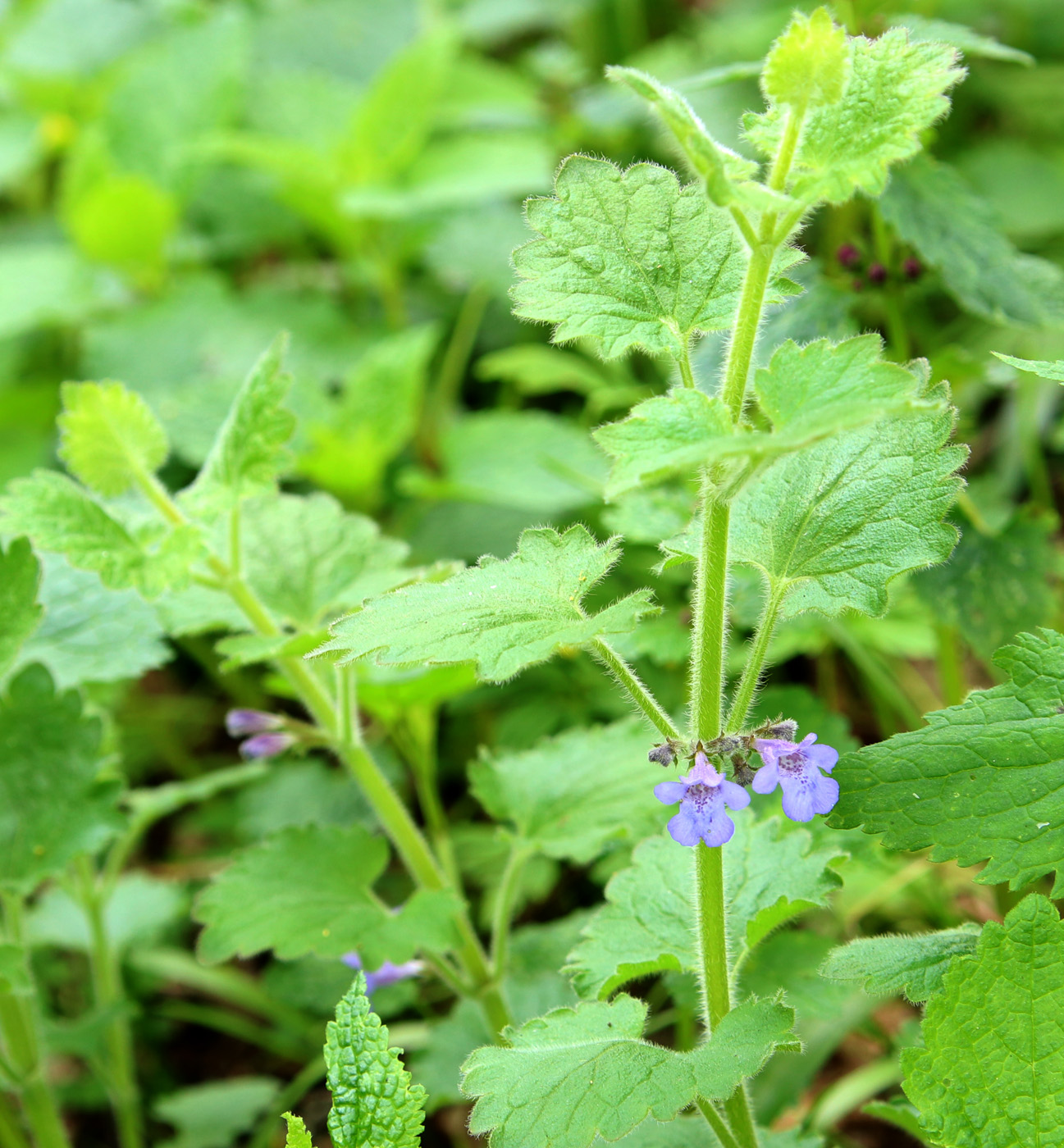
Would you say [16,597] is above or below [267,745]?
above

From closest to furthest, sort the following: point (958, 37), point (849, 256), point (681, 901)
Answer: point (681, 901) < point (958, 37) < point (849, 256)

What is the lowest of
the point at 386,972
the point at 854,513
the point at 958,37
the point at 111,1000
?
the point at 111,1000

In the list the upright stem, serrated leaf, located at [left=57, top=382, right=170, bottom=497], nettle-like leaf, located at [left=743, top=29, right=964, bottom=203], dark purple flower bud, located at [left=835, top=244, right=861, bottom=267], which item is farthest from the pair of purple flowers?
the upright stem

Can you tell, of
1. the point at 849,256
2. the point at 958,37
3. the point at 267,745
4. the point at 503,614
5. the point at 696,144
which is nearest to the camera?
the point at 696,144

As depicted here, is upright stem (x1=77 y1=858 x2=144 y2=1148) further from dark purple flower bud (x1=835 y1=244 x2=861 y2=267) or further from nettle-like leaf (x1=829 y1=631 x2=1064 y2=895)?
dark purple flower bud (x1=835 y1=244 x2=861 y2=267)

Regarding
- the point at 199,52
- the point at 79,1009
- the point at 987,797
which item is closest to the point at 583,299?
the point at 987,797

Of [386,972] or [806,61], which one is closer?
[806,61]

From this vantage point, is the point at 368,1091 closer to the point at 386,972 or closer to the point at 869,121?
the point at 386,972

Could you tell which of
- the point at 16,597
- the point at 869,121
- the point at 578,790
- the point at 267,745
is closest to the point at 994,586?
the point at 578,790
